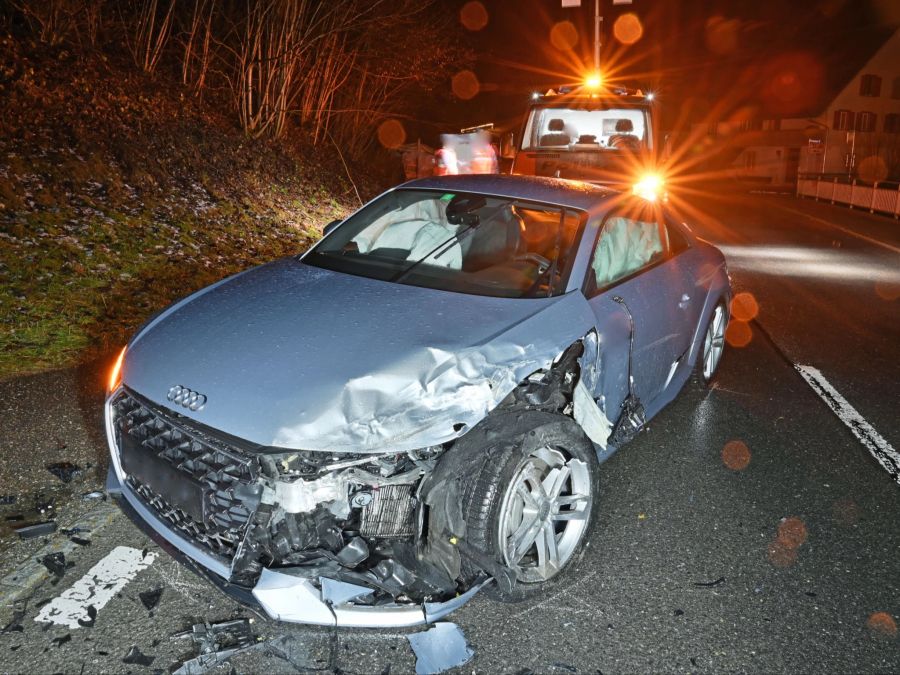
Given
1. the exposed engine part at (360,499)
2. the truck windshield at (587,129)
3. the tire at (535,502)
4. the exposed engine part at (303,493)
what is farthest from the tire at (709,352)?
the truck windshield at (587,129)

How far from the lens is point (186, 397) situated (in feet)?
9.61

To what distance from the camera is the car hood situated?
9.15 feet

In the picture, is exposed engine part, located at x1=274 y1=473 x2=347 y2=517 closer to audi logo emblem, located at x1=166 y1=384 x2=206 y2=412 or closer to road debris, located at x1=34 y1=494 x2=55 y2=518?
audi logo emblem, located at x1=166 y1=384 x2=206 y2=412

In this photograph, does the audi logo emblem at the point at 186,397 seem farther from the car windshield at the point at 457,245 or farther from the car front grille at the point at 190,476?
the car windshield at the point at 457,245

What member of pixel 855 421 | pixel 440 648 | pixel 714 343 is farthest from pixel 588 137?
pixel 440 648

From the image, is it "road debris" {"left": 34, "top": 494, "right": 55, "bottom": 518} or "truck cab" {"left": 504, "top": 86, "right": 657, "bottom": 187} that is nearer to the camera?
"road debris" {"left": 34, "top": 494, "right": 55, "bottom": 518}

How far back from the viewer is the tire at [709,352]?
552 centimetres

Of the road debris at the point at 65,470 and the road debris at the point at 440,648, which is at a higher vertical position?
the road debris at the point at 65,470

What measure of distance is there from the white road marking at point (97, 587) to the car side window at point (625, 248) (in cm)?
252

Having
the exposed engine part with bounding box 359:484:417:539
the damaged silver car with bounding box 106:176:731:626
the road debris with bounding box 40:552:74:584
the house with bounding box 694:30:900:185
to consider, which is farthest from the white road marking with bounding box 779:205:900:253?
the house with bounding box 694:30:900:185

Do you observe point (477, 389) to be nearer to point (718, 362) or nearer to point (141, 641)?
point (141, 641)

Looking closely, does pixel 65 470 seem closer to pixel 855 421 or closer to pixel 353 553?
pixel 353 553

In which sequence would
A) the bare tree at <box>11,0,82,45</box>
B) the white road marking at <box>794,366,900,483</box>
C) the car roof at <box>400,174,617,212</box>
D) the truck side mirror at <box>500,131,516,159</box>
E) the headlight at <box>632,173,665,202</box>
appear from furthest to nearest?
1. the bare tree at <box>11,0,82,45</box>
2. the truck side mirror at <box>500,131,516,159</box>
3. the headlight at <box>632,173,665,202</box>
4. the white road marking at <box>794,366,900,483</box>
5. the car roof at <box>400,174,617,212</box>

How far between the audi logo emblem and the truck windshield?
948 cm
